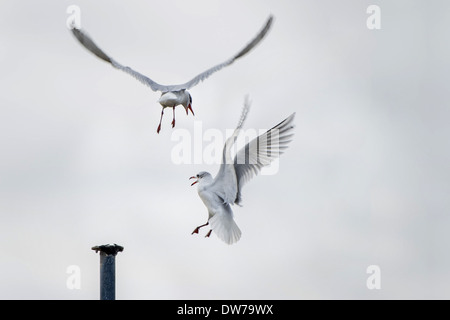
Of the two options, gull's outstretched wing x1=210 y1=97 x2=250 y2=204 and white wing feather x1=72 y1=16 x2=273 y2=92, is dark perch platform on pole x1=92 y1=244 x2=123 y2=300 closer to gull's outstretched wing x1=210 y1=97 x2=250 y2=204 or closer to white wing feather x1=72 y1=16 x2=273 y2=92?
gull's outstretched wing x1=210 y1=97 x2=250 y2=204

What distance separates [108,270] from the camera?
870cm

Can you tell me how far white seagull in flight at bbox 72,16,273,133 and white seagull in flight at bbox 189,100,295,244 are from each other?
71 centimetres

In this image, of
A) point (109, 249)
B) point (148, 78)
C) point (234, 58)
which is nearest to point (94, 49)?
point (148, 78)

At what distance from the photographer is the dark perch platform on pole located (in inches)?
341

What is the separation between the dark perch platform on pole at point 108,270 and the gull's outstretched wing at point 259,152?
8.62 ft

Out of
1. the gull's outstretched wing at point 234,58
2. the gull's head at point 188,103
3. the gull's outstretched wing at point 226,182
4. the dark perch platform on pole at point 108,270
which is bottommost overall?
the dark perch platform on pole at point 108,270

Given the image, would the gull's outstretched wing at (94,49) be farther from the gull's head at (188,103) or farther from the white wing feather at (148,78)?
the gull's head at (188,103)

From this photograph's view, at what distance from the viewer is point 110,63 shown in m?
12.6

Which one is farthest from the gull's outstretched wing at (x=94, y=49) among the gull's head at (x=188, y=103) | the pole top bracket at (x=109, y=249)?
the pole top bracket at (x=109, y=249)

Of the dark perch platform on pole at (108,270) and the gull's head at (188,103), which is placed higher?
the gull's head at (188,103)

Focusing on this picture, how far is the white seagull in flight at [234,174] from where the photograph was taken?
11000mm

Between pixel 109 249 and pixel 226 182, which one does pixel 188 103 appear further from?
pixel 109 249
